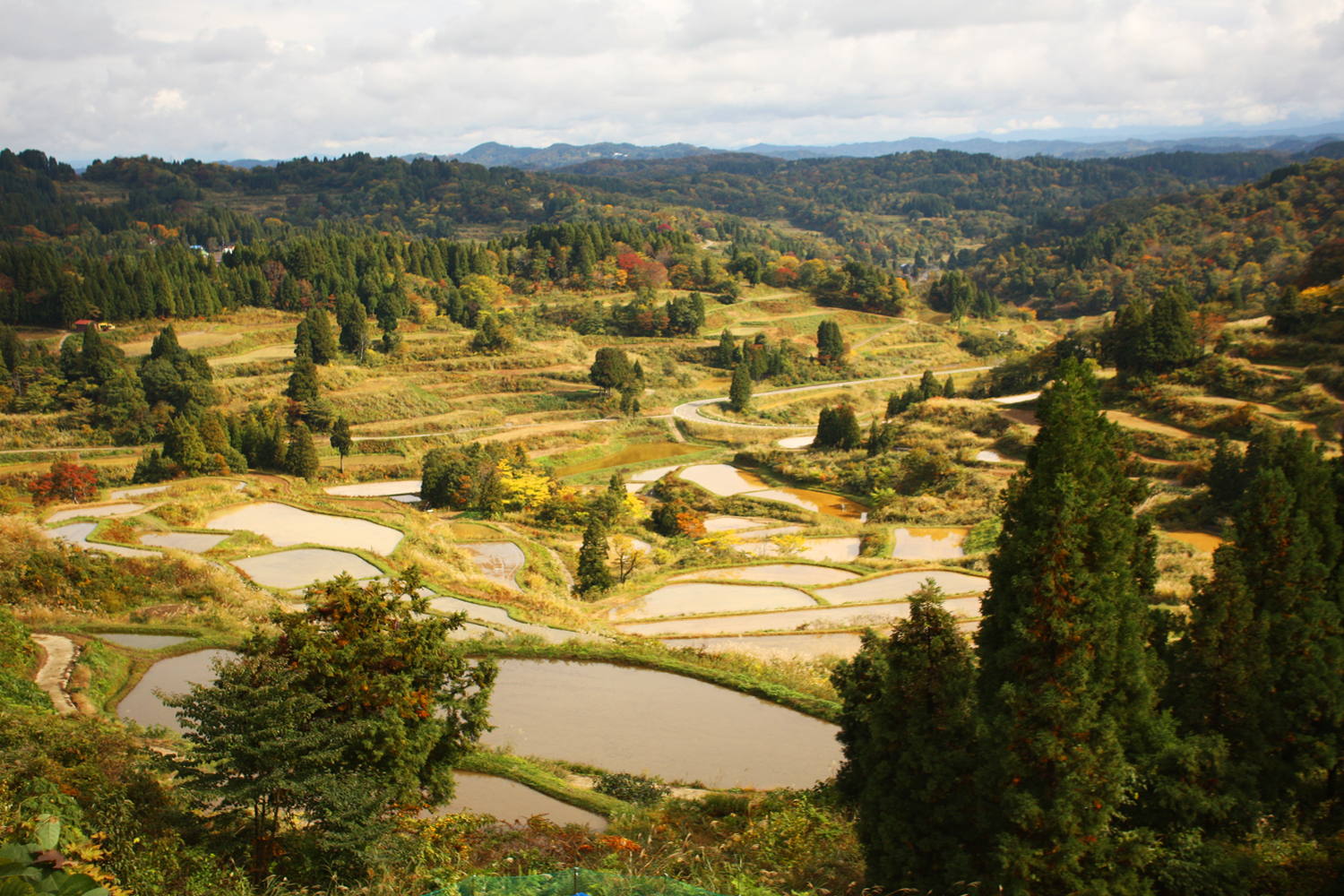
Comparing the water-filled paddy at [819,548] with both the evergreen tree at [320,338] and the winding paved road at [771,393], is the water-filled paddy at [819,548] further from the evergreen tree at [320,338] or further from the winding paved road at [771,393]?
the evergreen tree at [320,338]

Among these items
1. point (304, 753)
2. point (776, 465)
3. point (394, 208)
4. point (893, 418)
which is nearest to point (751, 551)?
point (776, 465)

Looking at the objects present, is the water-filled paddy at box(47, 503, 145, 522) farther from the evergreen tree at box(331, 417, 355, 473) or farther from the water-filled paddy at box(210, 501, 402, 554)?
the evergreen tree at box(331, 417, 355, 473)

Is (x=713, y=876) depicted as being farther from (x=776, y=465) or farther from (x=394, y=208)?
(x=394, y=208)

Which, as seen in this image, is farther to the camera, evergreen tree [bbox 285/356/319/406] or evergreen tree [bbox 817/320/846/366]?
evergreen tree [bbox 817/320/846/366]

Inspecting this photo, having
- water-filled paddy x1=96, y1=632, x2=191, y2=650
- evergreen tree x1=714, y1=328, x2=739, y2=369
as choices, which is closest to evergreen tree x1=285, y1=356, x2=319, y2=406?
evergreen tree x1=714, y1=328, x2=739, y2=369

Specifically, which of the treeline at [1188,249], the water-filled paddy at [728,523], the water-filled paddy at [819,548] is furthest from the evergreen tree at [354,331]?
the treeline at [1188,249]

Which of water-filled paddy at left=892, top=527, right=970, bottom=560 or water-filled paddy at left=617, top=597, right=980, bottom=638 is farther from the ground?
water-filled paddy at left=617, top=597, right=980, bottom=638

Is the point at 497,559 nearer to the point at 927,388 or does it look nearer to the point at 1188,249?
the point at 927,388
